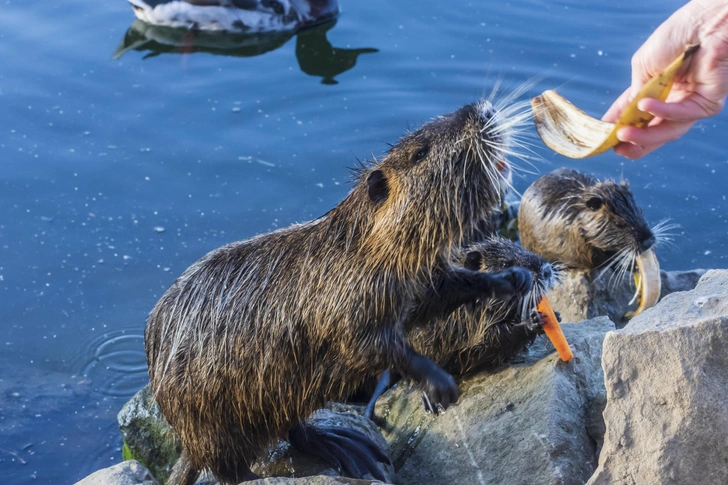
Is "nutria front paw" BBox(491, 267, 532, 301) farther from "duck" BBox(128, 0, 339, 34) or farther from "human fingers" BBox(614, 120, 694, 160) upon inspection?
"duck" BBox(128, 0, 339, 34)

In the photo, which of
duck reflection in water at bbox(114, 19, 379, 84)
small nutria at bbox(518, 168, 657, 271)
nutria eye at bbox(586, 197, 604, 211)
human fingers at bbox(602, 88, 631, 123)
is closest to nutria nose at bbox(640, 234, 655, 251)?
small nutria at bbox(518, 168, 657, 271)

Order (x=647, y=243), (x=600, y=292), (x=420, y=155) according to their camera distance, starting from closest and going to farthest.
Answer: (x=420, y=155) < (x=647, y=243) < (x=600, y=292)

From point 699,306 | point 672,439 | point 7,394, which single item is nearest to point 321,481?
point 672,439

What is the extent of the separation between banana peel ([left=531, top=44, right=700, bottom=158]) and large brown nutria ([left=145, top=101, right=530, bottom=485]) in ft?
0.90

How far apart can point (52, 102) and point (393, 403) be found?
5.10 meters

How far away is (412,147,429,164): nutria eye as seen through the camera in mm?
3215

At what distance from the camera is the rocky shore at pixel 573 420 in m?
2.63

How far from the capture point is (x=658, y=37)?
11.2 feet

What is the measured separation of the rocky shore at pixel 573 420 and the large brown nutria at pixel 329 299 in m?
0.31

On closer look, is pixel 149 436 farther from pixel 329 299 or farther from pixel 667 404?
pixel 667 404

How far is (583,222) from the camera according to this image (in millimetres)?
5504

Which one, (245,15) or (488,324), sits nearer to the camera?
(488,324)

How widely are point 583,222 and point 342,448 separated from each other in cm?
263

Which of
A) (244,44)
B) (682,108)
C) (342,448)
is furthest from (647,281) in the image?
(244,44)
